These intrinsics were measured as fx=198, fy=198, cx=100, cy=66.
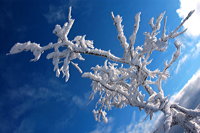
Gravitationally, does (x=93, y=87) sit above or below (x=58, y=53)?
above

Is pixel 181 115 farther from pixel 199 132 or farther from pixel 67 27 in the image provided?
pixel 67 27

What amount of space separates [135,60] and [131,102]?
5.28 feet

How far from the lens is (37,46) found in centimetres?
655

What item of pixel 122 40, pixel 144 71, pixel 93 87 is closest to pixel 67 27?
pixel 122 40

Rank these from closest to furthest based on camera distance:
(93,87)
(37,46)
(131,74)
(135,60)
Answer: (37,46), (135,60), (131,74), (93,87)

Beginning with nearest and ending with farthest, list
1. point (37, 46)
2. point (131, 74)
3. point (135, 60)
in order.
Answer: point (37, 46) → point (135, 60) → point (131, 74)

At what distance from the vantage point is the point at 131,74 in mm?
7703

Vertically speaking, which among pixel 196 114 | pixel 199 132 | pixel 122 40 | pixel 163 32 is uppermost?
pixel 122 40

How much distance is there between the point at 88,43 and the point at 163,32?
2831 mm

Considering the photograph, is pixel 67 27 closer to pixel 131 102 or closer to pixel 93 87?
pixel 131 102

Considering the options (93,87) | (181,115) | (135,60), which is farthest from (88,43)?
(181,115)

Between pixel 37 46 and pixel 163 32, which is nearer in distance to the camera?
pixel 37 46

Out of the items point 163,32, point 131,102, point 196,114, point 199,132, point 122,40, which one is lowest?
point 199,132

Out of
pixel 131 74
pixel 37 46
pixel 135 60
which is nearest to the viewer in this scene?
pixel 37 46
